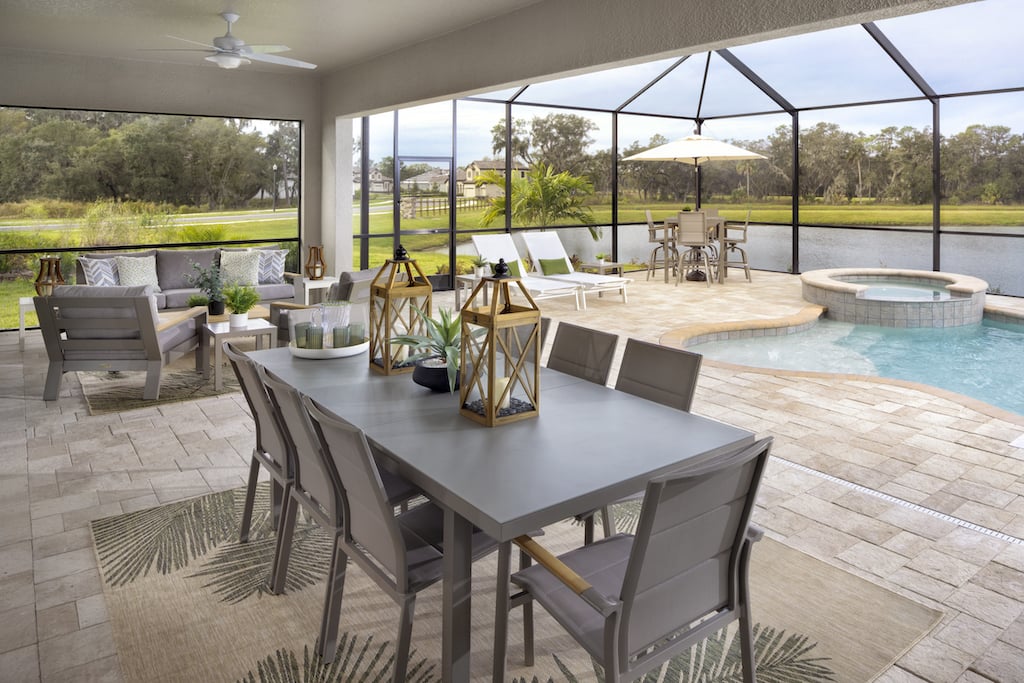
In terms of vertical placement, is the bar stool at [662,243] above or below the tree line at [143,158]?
below

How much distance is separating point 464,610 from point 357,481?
1.52ft

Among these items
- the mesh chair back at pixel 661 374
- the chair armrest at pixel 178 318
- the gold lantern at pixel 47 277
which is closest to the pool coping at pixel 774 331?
the mesh chair back at pixel 661 374

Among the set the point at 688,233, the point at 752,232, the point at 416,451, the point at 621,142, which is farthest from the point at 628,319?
the point at 416,451

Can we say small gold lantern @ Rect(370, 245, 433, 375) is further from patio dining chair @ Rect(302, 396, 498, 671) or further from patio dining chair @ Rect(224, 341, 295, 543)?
patio dining chair @ Rect(302, 396, 498, 671)

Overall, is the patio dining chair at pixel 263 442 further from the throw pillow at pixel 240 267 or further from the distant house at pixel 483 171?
the distant house at pixel 483 171

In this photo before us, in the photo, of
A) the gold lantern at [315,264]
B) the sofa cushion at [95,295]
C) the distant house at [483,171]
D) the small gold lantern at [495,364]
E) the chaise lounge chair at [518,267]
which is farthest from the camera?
the distant house at [483,171]

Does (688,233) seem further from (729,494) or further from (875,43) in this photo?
(729,494)

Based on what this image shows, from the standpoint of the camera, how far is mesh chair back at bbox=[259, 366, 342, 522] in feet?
7.42

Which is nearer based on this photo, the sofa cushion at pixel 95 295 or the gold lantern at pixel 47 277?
the sofa cushion at pixel 95 295

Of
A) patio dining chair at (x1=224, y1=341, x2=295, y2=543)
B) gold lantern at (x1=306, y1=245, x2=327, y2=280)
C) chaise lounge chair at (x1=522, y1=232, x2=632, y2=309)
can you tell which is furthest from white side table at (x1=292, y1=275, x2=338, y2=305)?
patio dining chair at (x1=224, y1=341, x2=295, y2=543)

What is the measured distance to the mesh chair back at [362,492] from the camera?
1.95m

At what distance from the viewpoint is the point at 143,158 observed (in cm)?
917

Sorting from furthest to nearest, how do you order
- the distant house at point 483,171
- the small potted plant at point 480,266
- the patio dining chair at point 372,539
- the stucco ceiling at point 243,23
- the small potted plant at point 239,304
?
the distant house at point 483,171 → the small potted plant at point 480,266 → the small potted plant at point 239,304 → the stucco ceiling at point 243,23 → the patio dining chair at point 372,539

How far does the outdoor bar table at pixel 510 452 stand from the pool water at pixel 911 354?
177 inches
